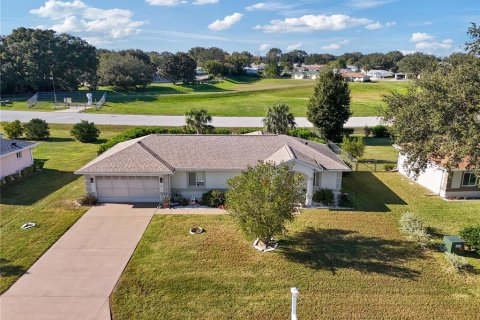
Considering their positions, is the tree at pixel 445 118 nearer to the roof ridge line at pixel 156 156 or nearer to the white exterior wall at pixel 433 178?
the white exterior wall at pixel 433 178

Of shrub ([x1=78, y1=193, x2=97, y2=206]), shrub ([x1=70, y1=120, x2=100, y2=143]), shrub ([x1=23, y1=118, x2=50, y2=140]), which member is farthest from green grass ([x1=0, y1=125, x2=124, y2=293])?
shrub ([x1=23, y1=118, x2=50, y2=140])

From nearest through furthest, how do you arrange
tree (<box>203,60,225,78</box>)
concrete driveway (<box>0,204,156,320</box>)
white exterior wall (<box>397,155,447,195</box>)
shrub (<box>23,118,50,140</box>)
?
1. concrete driveway (<box>0,204,156,320</box>)
2. white exterior wall (<box>397,155,447,195</box>)
3. shrub (<box>23,118,50,140</box>)
4. tree (<box>203,60,225,78</box>)

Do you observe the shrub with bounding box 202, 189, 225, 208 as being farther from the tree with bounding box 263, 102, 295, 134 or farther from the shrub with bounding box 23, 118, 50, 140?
the shrub with bounding box 23, 118, 50, 140

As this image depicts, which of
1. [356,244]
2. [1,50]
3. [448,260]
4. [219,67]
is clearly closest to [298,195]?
[356,244]

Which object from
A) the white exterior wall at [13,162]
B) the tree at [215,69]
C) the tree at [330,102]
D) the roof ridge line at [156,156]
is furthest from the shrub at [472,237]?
the tree at [215,69]

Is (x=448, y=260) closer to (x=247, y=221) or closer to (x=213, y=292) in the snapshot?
(x=247, y=221)

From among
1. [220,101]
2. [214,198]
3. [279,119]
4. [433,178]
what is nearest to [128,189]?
[214,198]
